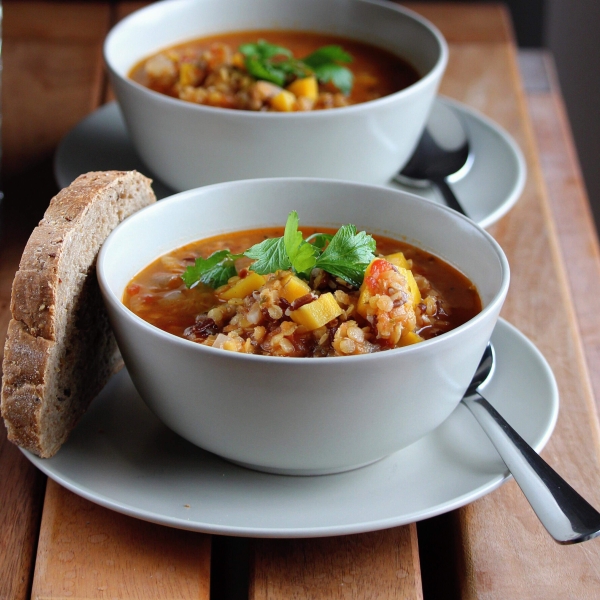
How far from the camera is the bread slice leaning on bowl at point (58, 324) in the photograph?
5.54 ft

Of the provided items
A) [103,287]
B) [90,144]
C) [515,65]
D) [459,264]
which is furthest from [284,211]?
[515,65]

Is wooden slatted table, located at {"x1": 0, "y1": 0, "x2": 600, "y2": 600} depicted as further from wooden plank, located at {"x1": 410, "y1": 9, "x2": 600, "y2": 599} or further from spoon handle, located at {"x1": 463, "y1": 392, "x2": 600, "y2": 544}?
spoon handle, located at {"x1": 463, "y1": 392, "x2": 600, "y2": 544}

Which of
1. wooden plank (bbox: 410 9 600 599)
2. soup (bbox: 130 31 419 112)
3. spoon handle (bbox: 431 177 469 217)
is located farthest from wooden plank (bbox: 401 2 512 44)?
spoon handle (bbox: 431 177 469 217)

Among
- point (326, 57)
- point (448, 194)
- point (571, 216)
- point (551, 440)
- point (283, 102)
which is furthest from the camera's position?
point (571, 216)

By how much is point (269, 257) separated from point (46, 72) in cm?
224

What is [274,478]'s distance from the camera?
67.5 inches

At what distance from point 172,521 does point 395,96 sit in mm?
1442

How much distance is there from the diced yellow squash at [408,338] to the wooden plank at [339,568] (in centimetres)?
35

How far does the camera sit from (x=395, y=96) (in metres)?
2.53

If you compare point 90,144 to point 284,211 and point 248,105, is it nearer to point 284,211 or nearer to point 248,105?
point 248,105

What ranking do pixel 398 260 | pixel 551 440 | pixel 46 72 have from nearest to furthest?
pixel 398 260 < pixel 551 440 < pixel 46 72

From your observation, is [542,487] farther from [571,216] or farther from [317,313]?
[571,216]

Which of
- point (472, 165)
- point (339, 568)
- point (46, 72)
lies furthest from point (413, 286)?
point (46, 72)

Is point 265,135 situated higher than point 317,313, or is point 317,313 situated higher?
point 317,313
